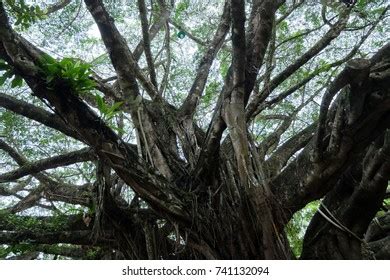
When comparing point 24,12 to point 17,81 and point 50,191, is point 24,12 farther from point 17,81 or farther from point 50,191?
point 50,191

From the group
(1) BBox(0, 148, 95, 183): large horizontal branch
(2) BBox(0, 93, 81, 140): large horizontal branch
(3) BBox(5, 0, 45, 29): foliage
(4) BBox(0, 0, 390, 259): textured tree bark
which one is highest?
(3) BBox(5, 0, 45, 29): foliage

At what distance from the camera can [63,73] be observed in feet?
6.16

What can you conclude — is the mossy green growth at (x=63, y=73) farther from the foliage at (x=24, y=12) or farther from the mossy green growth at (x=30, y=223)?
the mossy green growth at (x=30, y=223)

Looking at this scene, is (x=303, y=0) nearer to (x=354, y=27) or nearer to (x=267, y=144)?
(x=354, y=27)

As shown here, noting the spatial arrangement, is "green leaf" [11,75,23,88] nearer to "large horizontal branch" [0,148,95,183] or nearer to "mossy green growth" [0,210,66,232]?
"large horizontal branch" [0,148,95,183]

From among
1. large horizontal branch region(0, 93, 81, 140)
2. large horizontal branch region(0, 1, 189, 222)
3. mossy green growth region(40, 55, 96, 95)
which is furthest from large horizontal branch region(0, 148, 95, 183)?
mossy green growth region(40, 55, 96, 95)

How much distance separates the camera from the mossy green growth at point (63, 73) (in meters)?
1.85

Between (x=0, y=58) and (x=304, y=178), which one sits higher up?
(x=0, y=58)

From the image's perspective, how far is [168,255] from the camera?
8.73 ft

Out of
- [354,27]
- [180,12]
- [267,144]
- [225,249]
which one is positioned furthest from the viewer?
[180,12]

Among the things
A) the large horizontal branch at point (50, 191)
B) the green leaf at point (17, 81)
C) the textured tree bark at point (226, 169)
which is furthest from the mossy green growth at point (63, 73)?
the large horizontal branch at point (50, 191)

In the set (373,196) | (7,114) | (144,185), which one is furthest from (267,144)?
(7,114)

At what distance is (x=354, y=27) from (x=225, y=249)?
2.89m

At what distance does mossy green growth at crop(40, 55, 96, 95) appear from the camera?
6.07 ft
